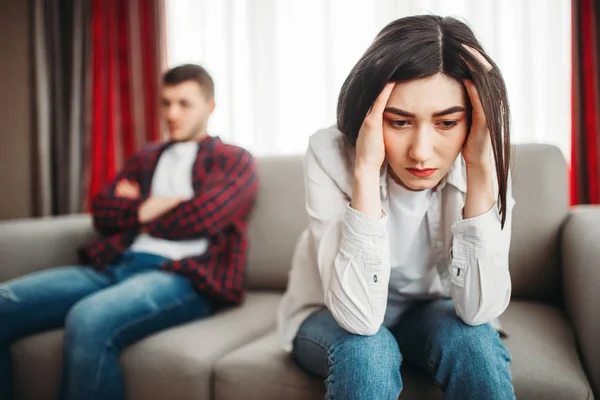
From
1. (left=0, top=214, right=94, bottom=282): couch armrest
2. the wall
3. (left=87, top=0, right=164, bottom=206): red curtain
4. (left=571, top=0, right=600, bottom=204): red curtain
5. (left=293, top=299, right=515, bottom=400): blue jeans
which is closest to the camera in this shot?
(left=293, top=299, right=515, bottom=400): blue jeans

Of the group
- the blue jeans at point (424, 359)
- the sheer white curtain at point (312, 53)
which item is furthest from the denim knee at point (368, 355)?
the sheer white curtain at point (312, 53)

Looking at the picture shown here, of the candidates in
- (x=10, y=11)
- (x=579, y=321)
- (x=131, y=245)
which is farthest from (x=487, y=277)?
(x=10, y=11)

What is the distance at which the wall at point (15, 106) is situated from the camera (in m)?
2.68

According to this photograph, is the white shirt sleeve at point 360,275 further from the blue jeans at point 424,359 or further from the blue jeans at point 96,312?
the blue jeans at point 96,312

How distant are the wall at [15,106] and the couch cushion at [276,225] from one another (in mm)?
1772

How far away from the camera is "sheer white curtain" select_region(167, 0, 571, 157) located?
1875 millimetres

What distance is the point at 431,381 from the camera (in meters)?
0.93

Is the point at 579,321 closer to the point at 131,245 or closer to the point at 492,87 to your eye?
the point at 492,87

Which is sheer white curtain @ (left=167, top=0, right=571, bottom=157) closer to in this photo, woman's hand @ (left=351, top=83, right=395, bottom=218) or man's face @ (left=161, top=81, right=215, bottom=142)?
man's face @ (left=161, top=81, right=215, bottom=142)

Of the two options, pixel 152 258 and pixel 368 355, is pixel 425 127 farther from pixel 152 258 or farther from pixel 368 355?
pixel 152 258

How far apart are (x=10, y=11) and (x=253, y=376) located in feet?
8.91

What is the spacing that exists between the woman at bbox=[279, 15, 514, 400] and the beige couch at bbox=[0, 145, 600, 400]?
0.14 meters

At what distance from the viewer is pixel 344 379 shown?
78 cm

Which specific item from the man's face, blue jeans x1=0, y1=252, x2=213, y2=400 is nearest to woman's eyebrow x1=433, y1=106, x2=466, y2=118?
blue jeans x1=0, y1=252, x2=213, y2=400
